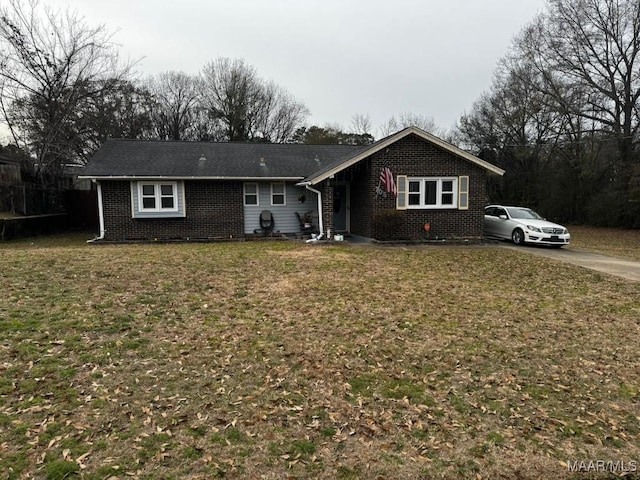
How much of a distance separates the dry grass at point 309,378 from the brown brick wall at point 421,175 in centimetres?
742

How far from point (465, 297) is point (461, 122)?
1368 inches

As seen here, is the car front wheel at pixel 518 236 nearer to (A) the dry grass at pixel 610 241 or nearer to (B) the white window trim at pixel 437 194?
(A) the dry grass at pixel 610 241

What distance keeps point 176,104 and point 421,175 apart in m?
30.1

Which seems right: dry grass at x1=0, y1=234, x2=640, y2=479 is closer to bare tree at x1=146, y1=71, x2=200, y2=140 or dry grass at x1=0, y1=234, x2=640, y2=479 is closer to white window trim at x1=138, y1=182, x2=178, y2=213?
white window trim at x1=138, y1=182, x2=178, y2=213

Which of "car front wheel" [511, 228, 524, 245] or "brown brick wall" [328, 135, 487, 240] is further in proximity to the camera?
"car front wheel" [511, 228, 524, 245]

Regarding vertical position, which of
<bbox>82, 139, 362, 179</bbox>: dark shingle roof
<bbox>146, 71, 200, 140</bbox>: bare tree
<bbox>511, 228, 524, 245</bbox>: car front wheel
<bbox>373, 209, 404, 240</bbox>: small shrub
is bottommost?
<bbox>511, 228, 524, 245</bbox>: car front wheel

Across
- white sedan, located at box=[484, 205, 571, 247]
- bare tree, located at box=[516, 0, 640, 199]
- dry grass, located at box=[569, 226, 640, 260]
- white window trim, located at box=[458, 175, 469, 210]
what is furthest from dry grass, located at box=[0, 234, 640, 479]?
bare tree, located at box=[516, 0, 640, 199]

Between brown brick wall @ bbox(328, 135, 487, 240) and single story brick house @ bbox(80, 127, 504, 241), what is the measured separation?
0.12 feet

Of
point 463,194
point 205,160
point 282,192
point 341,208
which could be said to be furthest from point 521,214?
point 205,160

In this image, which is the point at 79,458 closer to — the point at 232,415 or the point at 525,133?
the point at 232,415

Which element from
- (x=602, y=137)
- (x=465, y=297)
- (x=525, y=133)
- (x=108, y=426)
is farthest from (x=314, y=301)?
(x=525, y=133)

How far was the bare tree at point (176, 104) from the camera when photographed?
37.4 metres

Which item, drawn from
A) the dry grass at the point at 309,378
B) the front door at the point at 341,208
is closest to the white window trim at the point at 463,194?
the front door at the point at 341,208

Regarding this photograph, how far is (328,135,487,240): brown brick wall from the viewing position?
15.1m
